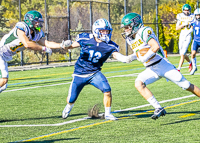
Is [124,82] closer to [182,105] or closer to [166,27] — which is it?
[182,105]

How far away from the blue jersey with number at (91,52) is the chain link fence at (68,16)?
512 inches

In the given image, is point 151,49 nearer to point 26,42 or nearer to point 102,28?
point 102,28

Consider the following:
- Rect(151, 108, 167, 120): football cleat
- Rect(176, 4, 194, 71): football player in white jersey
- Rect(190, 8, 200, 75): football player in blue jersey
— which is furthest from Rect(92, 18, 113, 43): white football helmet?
Rect(176, 4, 194, 71): football player in white jersey

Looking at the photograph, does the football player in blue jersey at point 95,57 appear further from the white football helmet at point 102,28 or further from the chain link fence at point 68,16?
the chain link fence at point 68,16

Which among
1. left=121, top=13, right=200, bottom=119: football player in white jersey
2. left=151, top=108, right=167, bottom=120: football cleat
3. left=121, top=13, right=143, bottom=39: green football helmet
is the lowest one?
left=151, top=108, right=167, bottom=120: football cleat

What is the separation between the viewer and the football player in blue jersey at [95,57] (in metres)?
7.08

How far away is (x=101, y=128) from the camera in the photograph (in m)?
6.39

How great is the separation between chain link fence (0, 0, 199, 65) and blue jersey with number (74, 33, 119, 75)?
12998mm

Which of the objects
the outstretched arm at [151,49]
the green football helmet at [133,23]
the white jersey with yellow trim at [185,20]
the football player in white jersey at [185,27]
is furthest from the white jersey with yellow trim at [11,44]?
the white jersey with yellow trim at [185,20]

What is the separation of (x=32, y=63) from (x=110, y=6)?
635cm

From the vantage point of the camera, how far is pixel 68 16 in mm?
21922

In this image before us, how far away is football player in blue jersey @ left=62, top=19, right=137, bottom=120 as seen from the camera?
7082 mm

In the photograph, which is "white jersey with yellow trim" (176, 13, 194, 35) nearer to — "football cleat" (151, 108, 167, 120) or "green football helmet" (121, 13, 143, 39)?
"green football helmet" (121, 13, 143, 39)

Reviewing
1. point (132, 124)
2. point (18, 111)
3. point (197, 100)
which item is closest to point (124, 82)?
point (197, 100)
